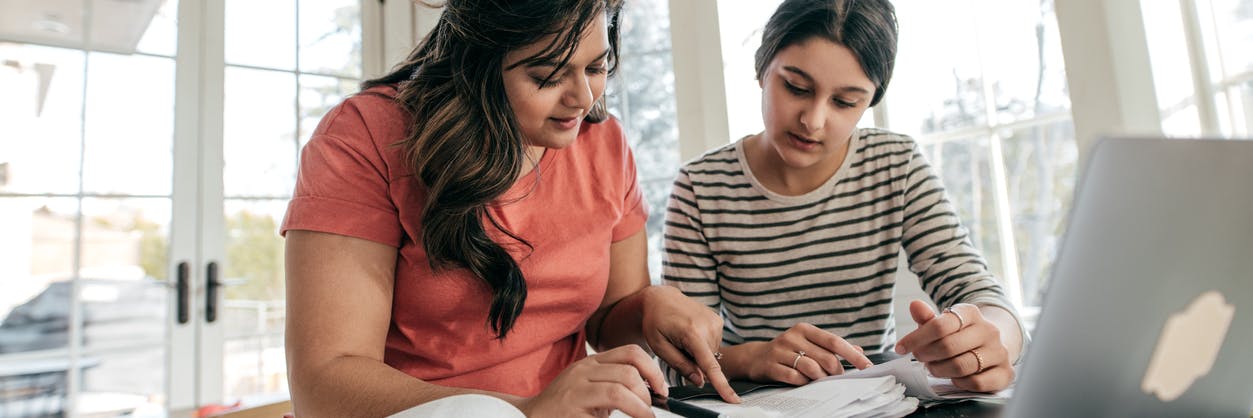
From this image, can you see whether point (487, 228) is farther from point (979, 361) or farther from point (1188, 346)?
point (1188, 346)

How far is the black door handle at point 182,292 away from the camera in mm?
2621

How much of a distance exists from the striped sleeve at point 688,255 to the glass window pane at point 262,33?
2.21m

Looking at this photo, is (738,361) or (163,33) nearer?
(738,361)

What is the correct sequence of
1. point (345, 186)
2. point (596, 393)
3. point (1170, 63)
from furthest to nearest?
point (1170, 63), point (345, 186), point (596, 393)

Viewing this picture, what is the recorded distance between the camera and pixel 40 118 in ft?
8.18

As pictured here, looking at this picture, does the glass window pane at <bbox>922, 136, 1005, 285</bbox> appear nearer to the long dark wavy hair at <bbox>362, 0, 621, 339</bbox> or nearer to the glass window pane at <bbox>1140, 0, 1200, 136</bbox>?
the glass window pane at <bbox>1140, 0, 1200, 136</bbox>

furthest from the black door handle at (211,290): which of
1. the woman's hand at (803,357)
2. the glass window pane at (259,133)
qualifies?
the woman's hand at (803,357)

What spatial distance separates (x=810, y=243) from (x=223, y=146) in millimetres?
2334

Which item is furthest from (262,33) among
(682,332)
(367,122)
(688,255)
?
(682,332)

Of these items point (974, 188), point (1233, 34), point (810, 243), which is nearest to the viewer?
point (810, 243)

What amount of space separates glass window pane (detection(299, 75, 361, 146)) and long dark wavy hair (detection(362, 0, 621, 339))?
92.9 inches

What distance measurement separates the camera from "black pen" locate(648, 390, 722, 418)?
674 mm

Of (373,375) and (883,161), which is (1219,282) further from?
(883,161)

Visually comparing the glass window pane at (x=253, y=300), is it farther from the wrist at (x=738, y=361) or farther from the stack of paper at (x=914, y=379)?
the stack of paper at (x=914, y=379)
